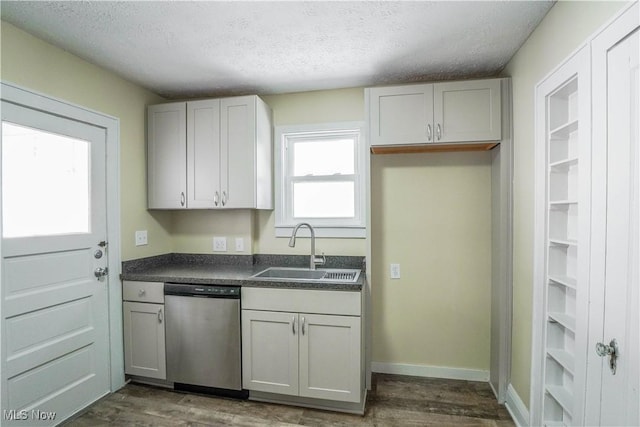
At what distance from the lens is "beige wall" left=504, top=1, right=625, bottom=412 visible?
1.52 m

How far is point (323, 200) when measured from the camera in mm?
2764

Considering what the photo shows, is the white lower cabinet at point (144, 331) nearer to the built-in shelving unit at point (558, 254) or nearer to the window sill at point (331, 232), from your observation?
the window sill at point (331, 232)

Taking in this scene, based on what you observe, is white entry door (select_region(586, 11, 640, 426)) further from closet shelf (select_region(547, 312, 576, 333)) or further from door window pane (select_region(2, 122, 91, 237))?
door window pane (select_region(2, 122, 91, 237))

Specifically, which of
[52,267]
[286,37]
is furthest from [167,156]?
[286,37]

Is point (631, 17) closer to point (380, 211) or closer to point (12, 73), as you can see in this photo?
point (380, 211)

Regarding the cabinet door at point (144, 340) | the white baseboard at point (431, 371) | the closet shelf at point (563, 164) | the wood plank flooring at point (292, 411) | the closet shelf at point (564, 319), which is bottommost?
the wood plank flooring at point (292, 411)

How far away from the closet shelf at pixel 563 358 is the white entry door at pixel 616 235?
0.57ft

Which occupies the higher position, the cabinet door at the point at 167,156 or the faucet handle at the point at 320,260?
the cabinet door at the point at 167,156

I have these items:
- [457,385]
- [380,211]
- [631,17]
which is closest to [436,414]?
[457,385]

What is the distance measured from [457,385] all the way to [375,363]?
0.67 meters

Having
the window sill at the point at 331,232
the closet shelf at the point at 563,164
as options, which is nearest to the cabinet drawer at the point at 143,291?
the window sill at the point at 331,232

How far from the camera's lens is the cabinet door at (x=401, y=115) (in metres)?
2.22

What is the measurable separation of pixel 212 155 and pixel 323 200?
1.04 m

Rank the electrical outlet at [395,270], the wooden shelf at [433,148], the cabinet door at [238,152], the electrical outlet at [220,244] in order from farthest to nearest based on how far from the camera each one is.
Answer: the electrical outlet at [220,244] → the electrical outlet at [395,270] → the cabinet door at [238,152] → the wooden shelf at [433,148]
